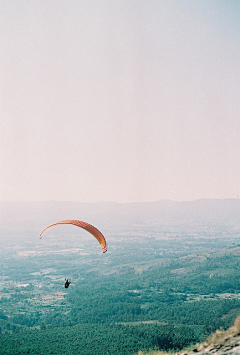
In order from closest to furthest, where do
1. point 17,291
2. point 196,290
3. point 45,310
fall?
point 45,310
point 196,290
point 17,291

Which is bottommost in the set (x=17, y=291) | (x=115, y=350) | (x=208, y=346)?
(x=17, y=291)

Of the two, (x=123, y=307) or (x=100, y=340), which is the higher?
(x=100, y=340)

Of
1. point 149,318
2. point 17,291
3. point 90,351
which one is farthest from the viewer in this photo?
point 17,291

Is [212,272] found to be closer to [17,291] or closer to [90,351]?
[17,291]

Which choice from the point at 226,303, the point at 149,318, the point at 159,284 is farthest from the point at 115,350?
the point at 159,284

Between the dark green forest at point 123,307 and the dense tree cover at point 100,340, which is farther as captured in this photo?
the dark green forest at point 123,307

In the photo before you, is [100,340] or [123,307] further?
[123,307]

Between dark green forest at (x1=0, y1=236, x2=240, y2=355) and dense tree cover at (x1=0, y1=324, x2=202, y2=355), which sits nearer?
dense tree cover at (x1=0, y1=324, x2=202, y2=355)

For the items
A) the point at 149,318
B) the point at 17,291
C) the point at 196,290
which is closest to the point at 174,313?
the point at 149,318

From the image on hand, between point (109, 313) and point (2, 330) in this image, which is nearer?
point (2, 330)

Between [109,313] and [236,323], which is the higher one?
[236,323]
